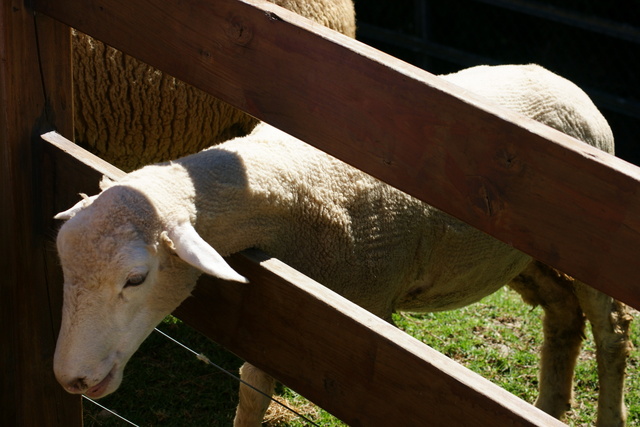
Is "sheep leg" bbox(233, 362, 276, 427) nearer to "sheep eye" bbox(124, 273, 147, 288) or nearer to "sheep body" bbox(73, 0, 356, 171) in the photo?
"sheep eye" bbox(124, 273, 147, 288)

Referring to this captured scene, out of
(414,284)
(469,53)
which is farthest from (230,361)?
(469,53)

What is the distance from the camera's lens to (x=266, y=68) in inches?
68.2

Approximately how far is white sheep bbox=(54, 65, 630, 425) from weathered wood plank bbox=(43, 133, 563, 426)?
13cm

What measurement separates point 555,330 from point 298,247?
1958mm

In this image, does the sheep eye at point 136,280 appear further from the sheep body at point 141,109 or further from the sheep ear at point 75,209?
the sheep body at point 141,109

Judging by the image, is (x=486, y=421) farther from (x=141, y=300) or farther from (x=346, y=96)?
(x=141, y=300)

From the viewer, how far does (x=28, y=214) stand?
2295 mm

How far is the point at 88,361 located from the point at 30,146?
648mm

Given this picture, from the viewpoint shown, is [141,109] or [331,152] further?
[141,109]

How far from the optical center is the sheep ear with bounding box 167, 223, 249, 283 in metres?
1.83

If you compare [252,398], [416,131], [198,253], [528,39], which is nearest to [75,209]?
[198,253]

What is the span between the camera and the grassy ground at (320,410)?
156 inches

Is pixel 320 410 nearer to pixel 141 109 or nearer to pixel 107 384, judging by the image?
pixel 141 109

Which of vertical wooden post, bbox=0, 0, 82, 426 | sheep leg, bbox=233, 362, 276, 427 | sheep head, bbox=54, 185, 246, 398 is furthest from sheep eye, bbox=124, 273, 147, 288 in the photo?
sheep leg, bbox=233, 362, 276, 427
